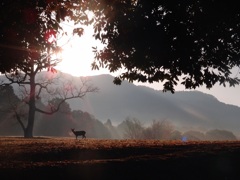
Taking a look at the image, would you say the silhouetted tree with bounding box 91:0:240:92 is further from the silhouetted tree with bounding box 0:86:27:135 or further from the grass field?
the silhouetted tree with bounding box 0:86:27:135

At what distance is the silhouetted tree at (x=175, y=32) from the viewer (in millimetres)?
14898

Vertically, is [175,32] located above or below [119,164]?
above

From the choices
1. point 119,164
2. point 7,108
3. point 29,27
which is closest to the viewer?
point 119,164

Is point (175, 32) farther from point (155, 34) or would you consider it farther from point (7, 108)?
point (7, 108)

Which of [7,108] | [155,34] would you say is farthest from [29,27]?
[7,108]

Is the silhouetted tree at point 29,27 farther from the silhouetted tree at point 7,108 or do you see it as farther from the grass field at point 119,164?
the silhouetted tree at point 7,108

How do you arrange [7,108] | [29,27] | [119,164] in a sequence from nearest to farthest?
[119,164] < [29,27] < [7,108]

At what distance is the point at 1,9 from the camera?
10.9 m

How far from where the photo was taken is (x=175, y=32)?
49.5 ft

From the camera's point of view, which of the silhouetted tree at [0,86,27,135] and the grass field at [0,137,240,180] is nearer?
the grass field at [0,137,240,180]

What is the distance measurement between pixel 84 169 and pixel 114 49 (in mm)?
9403

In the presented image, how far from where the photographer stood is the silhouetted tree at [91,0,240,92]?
14.9 metres

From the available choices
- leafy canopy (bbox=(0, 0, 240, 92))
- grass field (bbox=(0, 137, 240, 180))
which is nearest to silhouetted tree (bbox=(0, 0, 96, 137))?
leafy canopy (bbox=(0, 0, 240, 92))

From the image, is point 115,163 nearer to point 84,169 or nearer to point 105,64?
point 84,169
